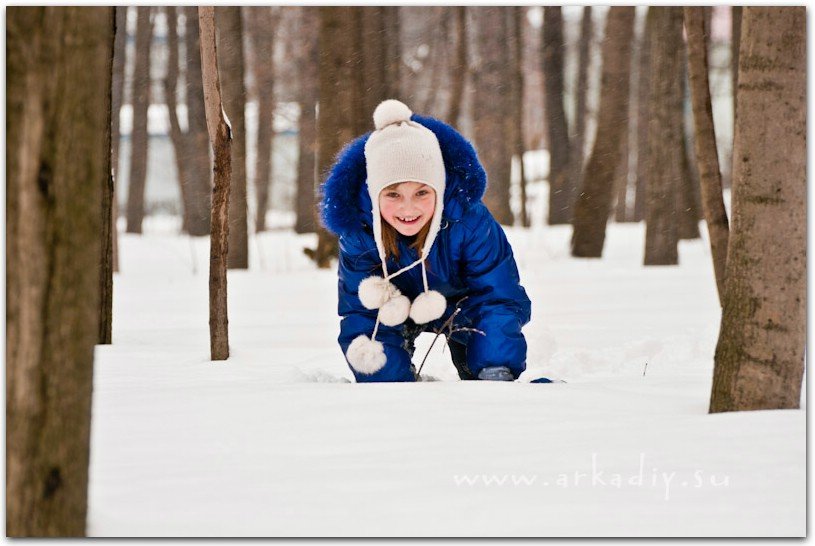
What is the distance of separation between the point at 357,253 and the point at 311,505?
196 cm

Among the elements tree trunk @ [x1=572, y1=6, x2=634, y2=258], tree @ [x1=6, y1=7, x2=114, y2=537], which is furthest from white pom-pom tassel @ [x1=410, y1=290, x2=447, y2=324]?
tree trunk @ [x1=572, y1=6, x2=634, y2=258]

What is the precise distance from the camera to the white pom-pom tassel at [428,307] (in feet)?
12.8

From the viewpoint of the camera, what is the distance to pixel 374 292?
3.86m

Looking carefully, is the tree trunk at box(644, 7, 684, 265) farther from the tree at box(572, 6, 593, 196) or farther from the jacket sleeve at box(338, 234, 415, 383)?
the jacket sleeve at box(338, 234, 415, 383)

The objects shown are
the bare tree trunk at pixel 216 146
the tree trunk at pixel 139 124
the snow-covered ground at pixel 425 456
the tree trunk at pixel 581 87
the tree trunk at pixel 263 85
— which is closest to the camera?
the snow-covered ground at pixel 425 456

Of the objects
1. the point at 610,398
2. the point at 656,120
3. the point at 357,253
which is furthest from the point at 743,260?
the point at 656,120

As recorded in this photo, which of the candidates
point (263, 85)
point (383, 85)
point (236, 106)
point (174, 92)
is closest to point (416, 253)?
point (383, 85)

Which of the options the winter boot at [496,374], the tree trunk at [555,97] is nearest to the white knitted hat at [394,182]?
the winter boot at [496,374]

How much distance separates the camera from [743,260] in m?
2.83

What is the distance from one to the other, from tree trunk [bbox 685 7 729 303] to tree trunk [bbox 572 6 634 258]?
664cm

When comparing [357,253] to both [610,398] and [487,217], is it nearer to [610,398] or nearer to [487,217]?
[487,217]

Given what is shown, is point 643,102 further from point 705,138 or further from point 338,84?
point 705,138

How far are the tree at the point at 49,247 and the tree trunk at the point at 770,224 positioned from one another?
184 centimetres

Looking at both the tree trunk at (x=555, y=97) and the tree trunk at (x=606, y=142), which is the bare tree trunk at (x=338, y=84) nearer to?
the tree trunk at (x=606, y=142)
